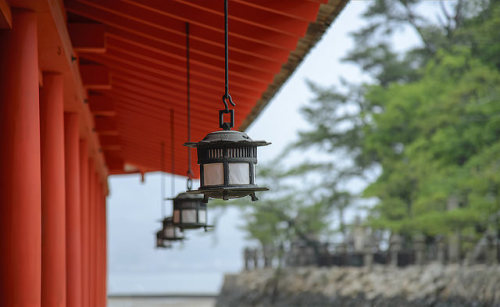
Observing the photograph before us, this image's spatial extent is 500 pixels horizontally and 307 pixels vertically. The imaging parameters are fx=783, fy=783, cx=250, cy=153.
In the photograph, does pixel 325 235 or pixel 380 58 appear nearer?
pixel 325 235

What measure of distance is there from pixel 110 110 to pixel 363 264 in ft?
57.8

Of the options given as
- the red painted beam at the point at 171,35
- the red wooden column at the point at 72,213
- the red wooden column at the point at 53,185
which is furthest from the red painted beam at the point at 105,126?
the red wooden column at the point at 53,185

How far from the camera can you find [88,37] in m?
6.05

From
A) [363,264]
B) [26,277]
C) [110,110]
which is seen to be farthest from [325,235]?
[26,277]

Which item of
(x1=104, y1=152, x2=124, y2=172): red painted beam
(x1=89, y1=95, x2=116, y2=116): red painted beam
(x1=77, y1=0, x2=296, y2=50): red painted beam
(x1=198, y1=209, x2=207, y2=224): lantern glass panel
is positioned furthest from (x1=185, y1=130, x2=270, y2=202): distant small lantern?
Answer: (x1=104, y1=152, x2=124, y2=172): red painted beam

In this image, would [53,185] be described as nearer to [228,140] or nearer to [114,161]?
[228,140]

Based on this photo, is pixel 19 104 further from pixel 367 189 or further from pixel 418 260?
→ pixel 367 189

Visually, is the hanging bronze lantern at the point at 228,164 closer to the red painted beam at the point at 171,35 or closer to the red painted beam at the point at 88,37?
the red painted beam at the point at 171,35

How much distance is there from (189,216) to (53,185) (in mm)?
1610

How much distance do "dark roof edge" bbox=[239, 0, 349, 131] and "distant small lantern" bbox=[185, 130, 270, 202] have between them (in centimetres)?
169

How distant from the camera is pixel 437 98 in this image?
69.1 ft

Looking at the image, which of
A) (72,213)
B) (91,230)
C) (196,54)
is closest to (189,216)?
(72,213)

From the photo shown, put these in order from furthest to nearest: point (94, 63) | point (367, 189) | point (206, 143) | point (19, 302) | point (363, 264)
Result: point (363, 264), point (367, 189), point (94, 63), point (19, 302), point (206, 143)

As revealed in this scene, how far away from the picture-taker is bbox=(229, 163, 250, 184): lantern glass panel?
3.18 m
